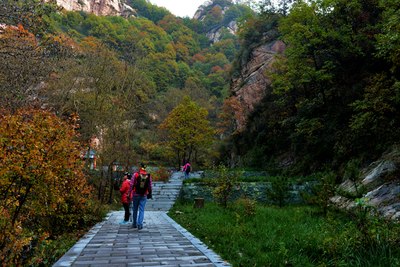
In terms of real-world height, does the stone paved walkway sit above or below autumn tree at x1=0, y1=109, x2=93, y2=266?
below

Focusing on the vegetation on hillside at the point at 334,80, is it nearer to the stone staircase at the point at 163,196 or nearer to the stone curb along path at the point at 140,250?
the stone staircase at the point at 163,196

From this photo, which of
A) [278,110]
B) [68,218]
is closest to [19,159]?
[68,218]

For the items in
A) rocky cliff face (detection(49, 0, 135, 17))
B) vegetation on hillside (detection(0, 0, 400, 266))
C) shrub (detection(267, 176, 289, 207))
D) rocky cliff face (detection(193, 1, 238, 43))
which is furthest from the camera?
rocky cliff face (detection(193, 1, 238, 43))

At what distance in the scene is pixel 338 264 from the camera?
4.84m

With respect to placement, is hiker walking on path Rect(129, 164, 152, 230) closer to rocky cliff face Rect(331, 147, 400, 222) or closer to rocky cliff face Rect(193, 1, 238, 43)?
rocky cliff face Rect(331, 147, 400, 222)

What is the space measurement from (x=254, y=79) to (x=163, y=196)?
820 inches

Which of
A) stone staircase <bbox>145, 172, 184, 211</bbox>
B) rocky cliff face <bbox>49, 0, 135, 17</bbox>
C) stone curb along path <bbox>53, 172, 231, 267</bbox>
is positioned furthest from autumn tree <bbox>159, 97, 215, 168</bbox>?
rocky cliff face <bbox>49, 0, 135, 17</bbox>

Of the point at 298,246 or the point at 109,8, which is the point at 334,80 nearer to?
the point at 298,246

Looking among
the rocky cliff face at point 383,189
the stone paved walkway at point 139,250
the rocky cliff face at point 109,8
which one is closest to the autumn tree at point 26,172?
the stone paved walkway at point 139,250

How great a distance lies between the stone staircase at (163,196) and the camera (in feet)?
68.0

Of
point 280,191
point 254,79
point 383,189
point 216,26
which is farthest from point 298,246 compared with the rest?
point 216,26

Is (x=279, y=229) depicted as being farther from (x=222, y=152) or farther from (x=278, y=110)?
(x=222, y=152)

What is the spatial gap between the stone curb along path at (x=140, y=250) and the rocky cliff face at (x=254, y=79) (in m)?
29.3

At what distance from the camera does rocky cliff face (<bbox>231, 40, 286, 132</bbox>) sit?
125 feet
